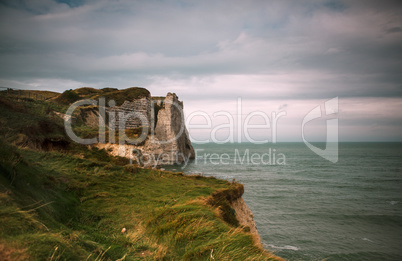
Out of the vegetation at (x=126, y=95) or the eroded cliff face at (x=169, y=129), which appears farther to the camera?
the vegetation at (x=126, y=95)

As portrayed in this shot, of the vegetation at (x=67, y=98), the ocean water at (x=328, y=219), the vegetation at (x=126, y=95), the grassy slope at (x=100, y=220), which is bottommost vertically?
the ocean water at (x=328, y=219)

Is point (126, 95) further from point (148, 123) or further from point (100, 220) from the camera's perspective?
point (100, 220)

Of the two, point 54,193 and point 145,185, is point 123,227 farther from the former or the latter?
point 145,185

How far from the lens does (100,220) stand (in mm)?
7324

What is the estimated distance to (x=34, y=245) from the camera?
323 centimetres

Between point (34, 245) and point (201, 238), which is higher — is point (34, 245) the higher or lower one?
the higher one

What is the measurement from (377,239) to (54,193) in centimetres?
2277

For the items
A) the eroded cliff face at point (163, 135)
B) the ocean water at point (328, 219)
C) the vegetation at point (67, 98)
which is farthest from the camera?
the vegetation at point (67, 98)

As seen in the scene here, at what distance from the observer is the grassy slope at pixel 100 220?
11.9 feet

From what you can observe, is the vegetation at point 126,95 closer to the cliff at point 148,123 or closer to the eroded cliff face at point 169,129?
A: the cliff at point 148,123

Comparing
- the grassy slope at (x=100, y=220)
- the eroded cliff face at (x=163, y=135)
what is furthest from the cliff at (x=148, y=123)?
the grassy slope at (x=100, y=220)

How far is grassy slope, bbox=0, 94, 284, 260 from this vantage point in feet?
11.9

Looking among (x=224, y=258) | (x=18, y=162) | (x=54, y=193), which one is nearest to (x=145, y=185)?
(x=54, y=193)

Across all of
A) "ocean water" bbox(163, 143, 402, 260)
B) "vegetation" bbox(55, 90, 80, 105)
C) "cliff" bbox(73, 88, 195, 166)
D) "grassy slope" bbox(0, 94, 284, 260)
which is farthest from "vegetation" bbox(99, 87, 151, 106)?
"grassy slope" bbox(0, 94, 284, 260)
